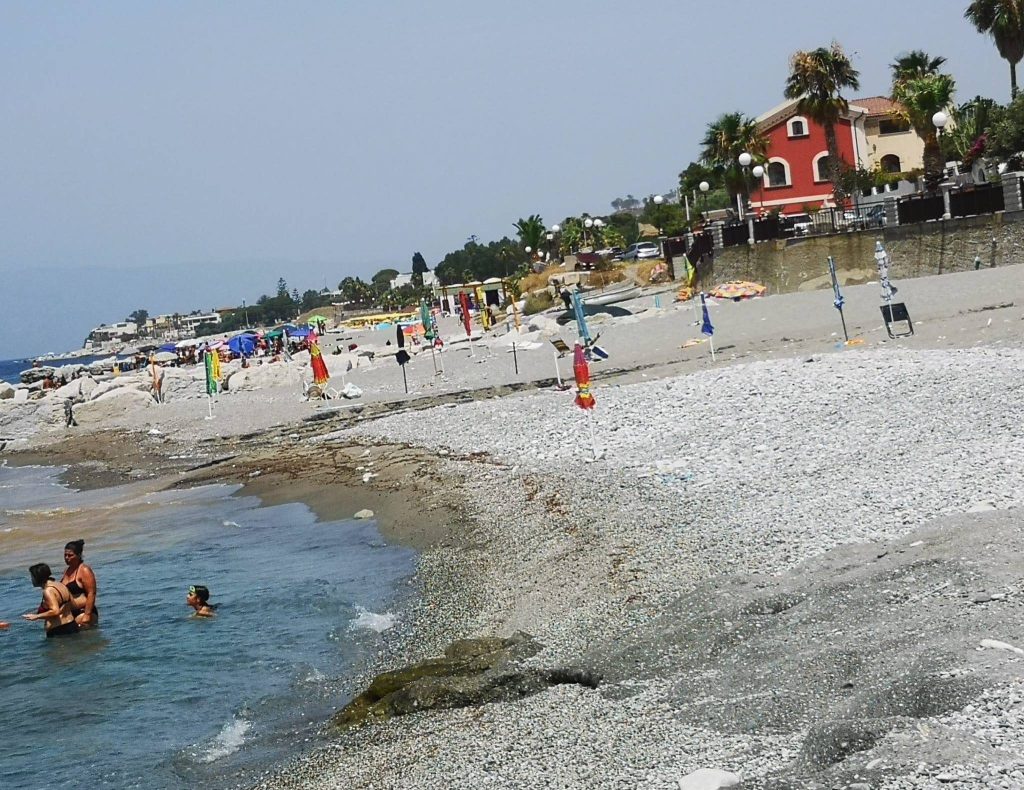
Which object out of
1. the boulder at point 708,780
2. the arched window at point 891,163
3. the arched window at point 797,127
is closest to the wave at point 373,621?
the boulder at point 708,780

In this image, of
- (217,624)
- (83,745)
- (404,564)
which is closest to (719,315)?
(404,564)

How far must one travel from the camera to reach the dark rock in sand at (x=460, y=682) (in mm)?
9055

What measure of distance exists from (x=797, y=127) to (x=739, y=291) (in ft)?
87.4

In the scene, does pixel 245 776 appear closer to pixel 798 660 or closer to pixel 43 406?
pixel 798 660

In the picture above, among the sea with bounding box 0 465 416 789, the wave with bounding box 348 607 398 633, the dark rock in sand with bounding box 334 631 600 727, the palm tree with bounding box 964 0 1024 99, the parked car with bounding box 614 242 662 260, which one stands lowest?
the sea with bounding box 0 465 416 789

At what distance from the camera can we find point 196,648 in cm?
1295

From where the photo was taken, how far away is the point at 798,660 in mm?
8203

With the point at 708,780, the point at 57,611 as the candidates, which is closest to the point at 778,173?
the point at 57,611

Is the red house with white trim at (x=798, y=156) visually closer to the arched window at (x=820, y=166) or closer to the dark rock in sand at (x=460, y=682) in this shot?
the arched window at (x=820, y=166)

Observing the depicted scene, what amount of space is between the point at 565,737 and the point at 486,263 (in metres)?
148

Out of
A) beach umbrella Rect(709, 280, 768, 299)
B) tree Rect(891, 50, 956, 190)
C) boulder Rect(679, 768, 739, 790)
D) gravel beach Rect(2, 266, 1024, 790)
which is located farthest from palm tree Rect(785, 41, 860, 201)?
boulder Rect(679, 768, 739, 790)

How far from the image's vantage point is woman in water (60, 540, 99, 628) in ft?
46.6

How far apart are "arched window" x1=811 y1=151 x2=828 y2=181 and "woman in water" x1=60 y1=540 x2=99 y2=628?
2045 inches

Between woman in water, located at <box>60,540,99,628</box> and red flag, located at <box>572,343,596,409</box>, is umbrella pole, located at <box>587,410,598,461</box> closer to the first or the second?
red flag, located at <box>572,343,596,409</box>
